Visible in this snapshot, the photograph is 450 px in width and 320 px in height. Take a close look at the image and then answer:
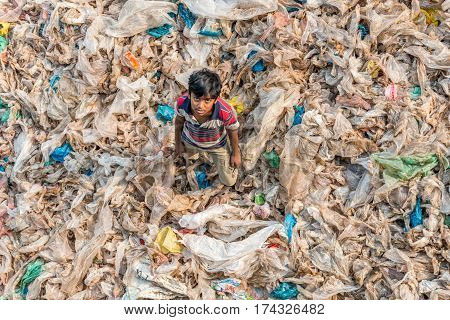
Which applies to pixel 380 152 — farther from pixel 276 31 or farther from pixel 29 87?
pixel 29 87

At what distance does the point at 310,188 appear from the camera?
123 inches

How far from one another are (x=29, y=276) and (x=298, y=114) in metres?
1.85

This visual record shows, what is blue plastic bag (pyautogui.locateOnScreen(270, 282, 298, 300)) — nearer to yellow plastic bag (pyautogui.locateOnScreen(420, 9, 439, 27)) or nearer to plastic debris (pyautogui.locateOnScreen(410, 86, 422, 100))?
plastic debris (pyautogui.locateOnScreen(410, 86, 422, 100))

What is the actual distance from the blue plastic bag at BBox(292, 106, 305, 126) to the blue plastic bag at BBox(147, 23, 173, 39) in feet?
3.41

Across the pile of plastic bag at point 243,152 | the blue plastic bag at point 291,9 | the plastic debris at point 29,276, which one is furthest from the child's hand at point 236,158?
the plastic debris at point 29,276

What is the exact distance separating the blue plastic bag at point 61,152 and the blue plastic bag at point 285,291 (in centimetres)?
158

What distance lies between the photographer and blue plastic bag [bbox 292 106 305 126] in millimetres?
3215

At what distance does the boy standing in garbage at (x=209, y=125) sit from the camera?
2.63 metres

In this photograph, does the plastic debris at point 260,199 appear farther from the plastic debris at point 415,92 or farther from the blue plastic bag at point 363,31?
the blue plastic bag at point 363,31

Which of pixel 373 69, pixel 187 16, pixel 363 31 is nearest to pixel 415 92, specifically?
pixel 373 69

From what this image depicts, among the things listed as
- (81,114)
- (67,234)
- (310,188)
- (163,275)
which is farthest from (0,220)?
(310,188)

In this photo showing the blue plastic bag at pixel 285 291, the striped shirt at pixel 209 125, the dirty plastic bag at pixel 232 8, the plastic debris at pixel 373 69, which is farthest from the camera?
the dirty plastic bag at pixel 232 8

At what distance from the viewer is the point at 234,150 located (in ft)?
9.88

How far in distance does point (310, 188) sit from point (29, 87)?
2035 mm
